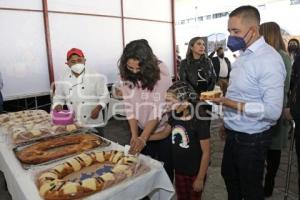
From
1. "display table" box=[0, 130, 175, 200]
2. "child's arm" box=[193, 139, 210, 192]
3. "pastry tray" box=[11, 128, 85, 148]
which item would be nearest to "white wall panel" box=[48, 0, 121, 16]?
Result: "pastry tray" box=[11, 128, 85, 148]

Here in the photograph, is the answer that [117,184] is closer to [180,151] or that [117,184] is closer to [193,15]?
[180,151]

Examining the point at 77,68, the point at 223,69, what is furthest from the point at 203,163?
the point at 223,69

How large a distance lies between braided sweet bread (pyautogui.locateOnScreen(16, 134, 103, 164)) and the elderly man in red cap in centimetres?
56

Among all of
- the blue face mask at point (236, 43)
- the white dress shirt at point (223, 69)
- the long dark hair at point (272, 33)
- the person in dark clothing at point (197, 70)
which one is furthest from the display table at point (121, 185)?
the white dress shirt at point (223, 69)

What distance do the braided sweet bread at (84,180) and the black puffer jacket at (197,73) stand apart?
162 centimetres

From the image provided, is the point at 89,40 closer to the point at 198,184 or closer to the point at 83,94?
the point at 83,94

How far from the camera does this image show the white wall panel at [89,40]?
4.35 m

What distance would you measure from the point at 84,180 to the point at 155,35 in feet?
16.7

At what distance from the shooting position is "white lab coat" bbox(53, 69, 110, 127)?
7.72 ft

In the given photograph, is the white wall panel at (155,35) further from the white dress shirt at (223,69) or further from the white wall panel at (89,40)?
the white dress shirt at (223,69)

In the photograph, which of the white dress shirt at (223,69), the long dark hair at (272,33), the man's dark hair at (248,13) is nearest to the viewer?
the man's dark hair at (248,13)

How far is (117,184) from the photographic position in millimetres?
1176

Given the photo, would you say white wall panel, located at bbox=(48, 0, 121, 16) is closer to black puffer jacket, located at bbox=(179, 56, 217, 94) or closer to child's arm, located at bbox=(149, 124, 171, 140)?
black puffer jacket, located at bbox=(179, 56, 217, 94)

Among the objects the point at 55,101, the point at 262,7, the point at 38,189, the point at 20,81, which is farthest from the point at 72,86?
the point at 262,7
